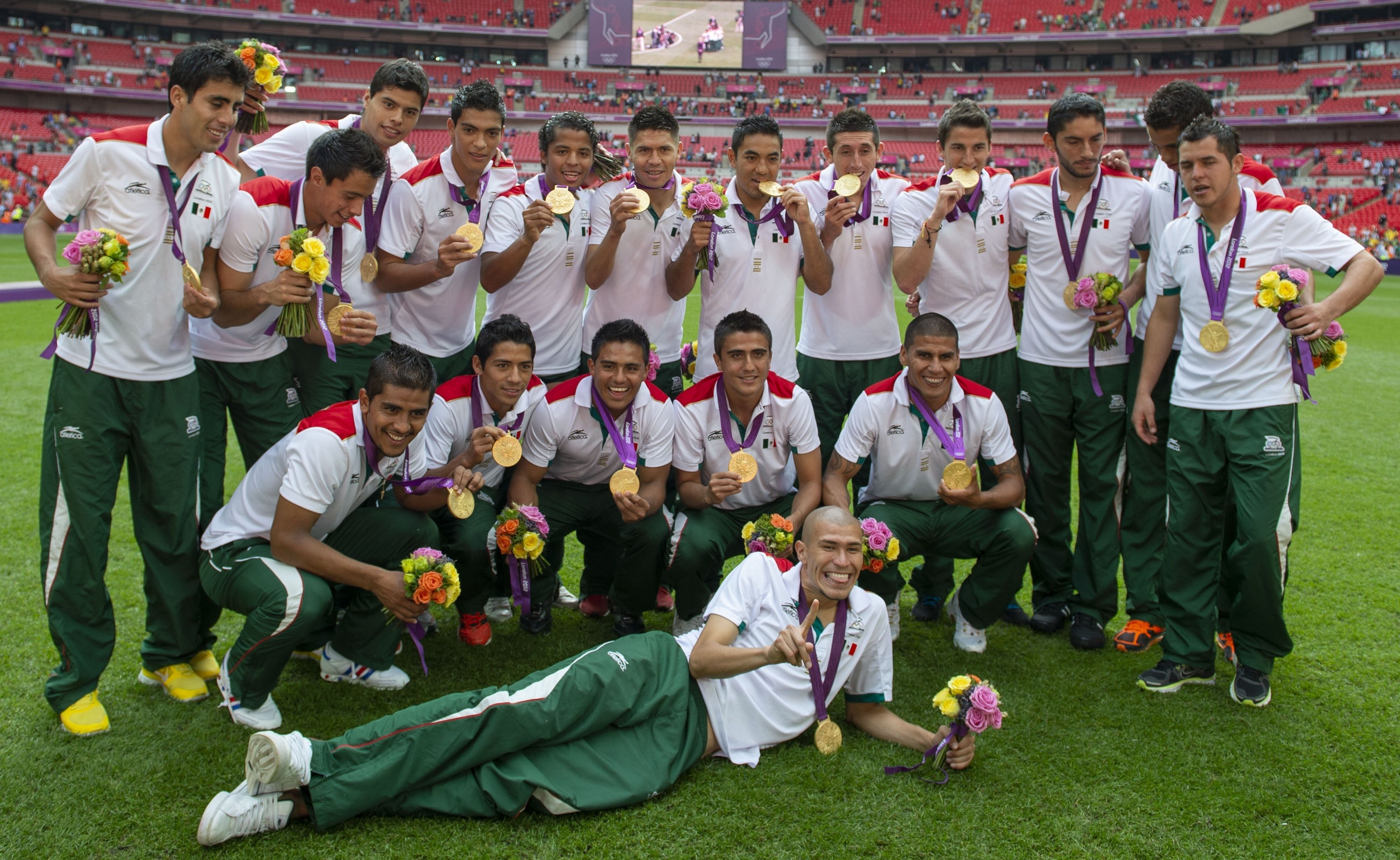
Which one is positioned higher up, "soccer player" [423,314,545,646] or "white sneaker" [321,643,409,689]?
"soccer player" [423,314,545,646]

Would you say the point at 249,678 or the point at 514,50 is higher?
the point at 514,50

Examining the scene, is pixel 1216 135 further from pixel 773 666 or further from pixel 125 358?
pixel 125 358

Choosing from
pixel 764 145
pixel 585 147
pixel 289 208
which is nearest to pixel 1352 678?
pixel 764 145

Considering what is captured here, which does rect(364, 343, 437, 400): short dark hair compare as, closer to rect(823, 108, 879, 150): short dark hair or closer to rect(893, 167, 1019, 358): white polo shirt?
rect(823, 108, 879, 150): short dark hair

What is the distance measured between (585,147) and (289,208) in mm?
1836

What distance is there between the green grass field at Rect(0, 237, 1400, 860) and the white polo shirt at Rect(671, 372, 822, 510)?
3.71 ft

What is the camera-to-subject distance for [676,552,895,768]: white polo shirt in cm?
419

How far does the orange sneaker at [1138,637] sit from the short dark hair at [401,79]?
527 cm

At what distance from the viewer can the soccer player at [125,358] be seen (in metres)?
4.36

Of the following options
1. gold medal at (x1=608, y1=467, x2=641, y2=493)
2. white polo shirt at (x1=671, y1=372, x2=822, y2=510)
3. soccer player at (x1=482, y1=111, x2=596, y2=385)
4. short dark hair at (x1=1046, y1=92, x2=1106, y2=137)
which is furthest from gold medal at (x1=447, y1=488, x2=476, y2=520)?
short dark hair at (x1=1046, y1=92, x2=1106, y2=137)

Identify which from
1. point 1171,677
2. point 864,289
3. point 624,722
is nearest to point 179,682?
point 624,722

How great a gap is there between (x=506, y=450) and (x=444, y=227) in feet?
5.25

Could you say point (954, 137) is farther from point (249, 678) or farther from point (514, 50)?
point (514, 50)

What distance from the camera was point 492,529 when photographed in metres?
5.53
